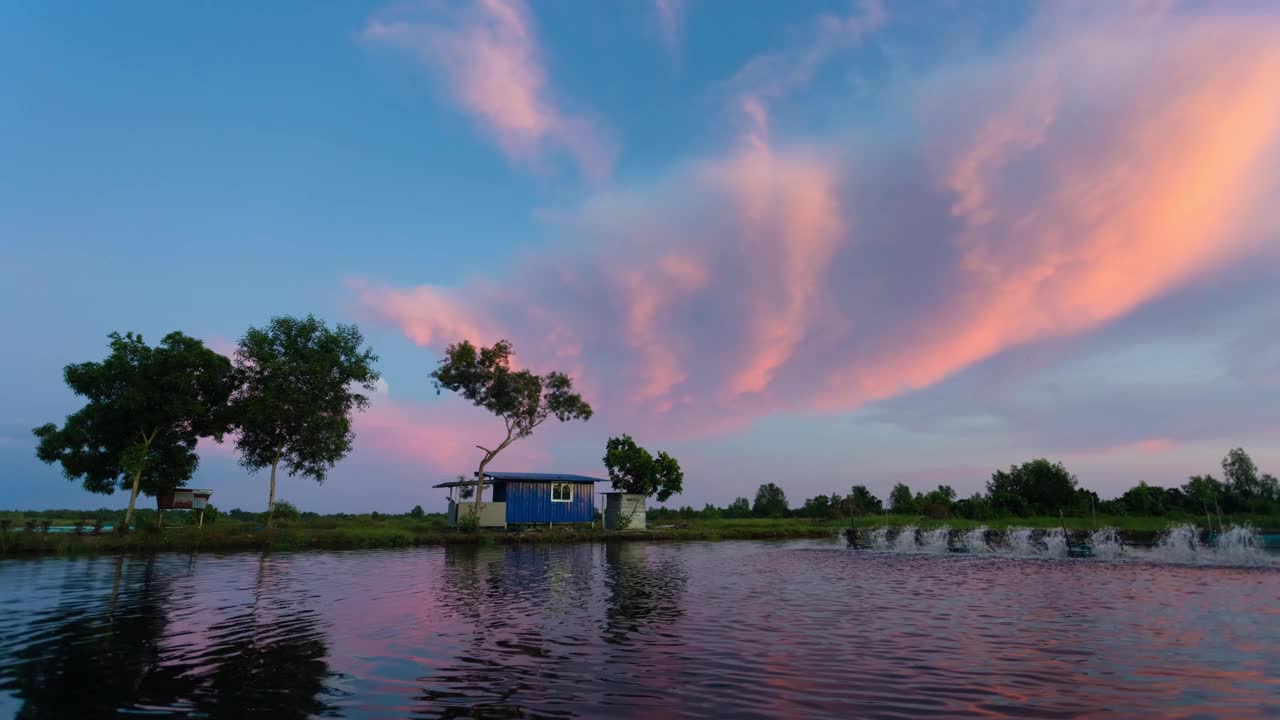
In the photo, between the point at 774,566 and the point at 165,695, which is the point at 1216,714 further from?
the point at 774,566

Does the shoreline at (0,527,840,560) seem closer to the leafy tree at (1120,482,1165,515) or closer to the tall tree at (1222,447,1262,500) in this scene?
the leafy tree at (1120,482,1165,515)

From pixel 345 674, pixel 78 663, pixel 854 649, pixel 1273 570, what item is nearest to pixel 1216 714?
pixel 854 649

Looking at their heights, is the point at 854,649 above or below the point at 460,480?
below

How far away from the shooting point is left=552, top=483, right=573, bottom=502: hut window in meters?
57.8

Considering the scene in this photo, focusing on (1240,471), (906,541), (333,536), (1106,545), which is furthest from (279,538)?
(1240,471)

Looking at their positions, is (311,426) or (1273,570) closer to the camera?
(1273,570)

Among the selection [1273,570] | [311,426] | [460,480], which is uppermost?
[311,426]

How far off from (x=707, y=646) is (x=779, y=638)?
184 cm

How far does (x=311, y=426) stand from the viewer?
1911 inches

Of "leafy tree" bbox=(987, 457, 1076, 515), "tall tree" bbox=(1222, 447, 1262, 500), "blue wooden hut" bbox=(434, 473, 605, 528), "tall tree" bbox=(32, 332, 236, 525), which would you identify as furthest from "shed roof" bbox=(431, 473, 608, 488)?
"tall tree" bbox=(1222, 447, 1262, 500)

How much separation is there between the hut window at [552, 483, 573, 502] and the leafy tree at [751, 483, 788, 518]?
192 ft

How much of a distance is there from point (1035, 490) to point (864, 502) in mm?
25788

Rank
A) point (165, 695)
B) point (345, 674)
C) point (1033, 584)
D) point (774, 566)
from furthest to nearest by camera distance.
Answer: point (774, 566) → point (1033, 584) → point (345, 674) → point (165, 695)

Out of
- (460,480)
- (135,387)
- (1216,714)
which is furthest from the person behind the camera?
(460,480)
